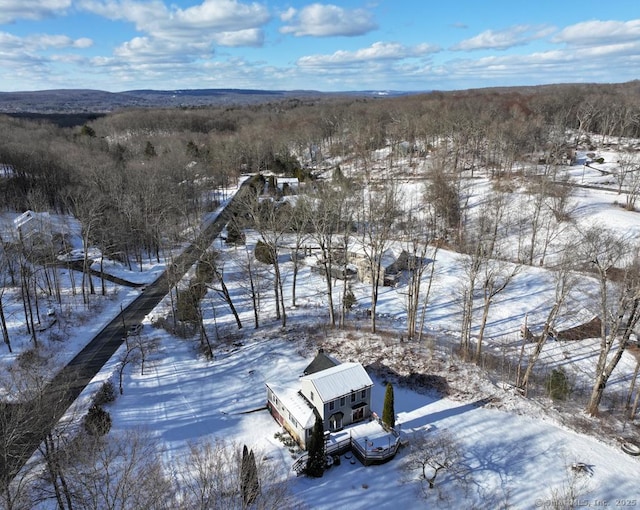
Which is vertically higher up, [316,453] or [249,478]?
[249,478]

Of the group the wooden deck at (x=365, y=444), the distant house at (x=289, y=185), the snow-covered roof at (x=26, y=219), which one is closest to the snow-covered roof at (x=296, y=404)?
the wooden deck at (x=365, y=444)

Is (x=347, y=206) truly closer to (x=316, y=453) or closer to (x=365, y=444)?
(x=365, y=444)

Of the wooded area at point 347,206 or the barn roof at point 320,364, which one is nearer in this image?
the wooded area at point 347,206

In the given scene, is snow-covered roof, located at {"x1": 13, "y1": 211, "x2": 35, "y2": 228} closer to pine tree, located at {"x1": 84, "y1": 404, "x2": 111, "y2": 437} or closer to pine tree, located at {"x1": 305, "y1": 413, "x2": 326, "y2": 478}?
pine tree, located at {"x1": 84, "y1": 404, "x2": 111, "y2": 437}

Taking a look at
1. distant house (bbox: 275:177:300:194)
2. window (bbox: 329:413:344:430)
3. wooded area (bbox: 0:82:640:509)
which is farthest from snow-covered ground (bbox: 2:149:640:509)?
distant house (bbox: 275:177:300:194)

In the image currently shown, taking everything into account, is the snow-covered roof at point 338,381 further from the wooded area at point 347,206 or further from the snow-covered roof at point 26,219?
Result: the snow-covered roof at point 26,219

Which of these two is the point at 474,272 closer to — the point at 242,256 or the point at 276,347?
the point at 276,347

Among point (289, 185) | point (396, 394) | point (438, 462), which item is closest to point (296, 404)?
point (396, 394)
